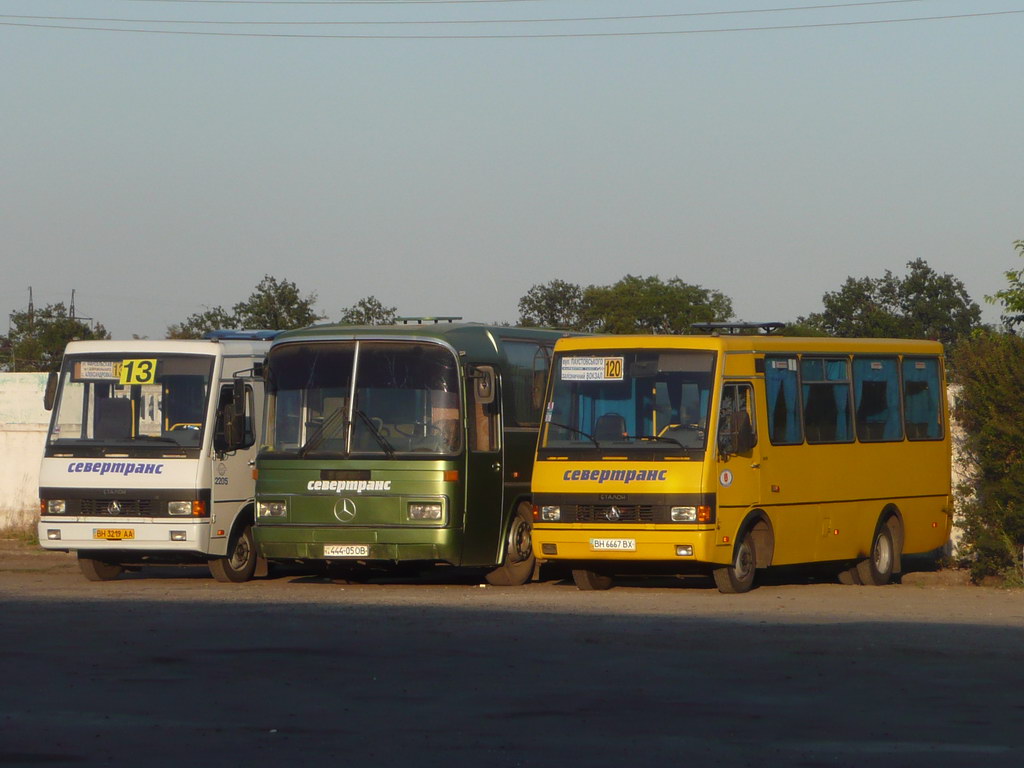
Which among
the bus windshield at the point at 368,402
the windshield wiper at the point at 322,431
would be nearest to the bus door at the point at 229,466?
the bus windshield at the point at 368,402

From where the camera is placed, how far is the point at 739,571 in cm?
1798

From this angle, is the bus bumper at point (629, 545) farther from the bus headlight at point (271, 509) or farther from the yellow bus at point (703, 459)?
the bus headlight at point (271, 509)

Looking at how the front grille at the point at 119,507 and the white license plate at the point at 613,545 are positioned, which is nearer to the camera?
the white license plate at the point at 613,545

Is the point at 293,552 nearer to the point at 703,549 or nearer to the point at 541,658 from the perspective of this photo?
the point at 703,549

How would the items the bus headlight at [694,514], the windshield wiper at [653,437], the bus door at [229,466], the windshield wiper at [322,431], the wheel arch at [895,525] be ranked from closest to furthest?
the bus headlight at [694,514], the windshield wiper at [653,437], the windshield wiper at [322,431], the bus door at [229,466], the wheel arch at [895,525]

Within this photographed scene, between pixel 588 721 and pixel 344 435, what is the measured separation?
32.2 ft

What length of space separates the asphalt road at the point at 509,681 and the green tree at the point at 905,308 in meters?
66.2

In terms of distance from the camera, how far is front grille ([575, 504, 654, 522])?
57.4 feet

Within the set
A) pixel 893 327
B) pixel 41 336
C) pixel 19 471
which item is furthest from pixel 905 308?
pixel 19 471

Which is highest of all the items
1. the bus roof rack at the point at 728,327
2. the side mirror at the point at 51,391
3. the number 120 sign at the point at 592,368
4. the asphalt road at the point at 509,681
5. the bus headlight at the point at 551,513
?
the bus roof rack at the point at 728,327

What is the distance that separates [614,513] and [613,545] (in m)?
0.33

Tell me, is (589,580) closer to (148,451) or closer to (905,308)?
(148,451)

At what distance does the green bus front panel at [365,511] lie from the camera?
724 inches

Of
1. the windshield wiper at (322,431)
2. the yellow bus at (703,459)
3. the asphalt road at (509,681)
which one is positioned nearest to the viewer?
the asphalt road at (509,681)
